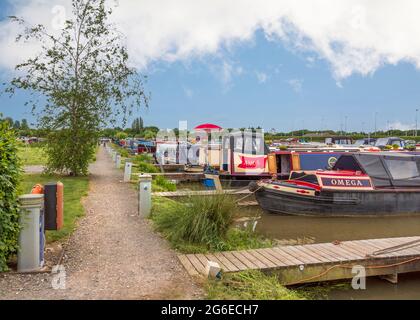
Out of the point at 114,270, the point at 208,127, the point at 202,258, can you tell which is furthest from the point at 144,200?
the point at 208,127

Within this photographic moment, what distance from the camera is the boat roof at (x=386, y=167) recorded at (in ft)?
46.2

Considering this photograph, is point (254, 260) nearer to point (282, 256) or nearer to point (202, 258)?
point (282, 256)

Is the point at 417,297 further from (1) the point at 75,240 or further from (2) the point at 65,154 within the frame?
(2) the point at 65,154

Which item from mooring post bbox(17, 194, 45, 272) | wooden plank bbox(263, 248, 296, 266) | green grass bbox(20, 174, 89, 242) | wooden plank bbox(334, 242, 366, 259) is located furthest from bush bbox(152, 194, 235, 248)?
mooring post bbox(17, 194, 45, 272)

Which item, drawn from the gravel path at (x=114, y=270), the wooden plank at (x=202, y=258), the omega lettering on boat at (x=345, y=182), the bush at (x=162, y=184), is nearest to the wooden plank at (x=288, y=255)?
the wooden plank at (x=202, y=258)

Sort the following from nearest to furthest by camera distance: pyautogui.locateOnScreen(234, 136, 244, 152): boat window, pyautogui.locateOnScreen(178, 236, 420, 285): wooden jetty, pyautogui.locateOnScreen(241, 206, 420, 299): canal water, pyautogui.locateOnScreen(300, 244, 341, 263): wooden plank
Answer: pyautogui.locateOnScreen(178, 236, 420, 285): wooden jetty → pyautogui.locateOnScreen(300, 244, 341, 263): wooden plank → pyautogui.locateOnScreen(241, 206, 420, 299): canal water → pyautogui.locateOnScreen(234, 136, 244, 152): boat window

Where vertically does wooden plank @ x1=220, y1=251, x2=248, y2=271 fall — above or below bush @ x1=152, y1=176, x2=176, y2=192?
below

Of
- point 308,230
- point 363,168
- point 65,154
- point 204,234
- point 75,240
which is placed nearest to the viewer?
point 204,234

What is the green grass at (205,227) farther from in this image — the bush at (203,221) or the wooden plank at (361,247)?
the wooden plank at (361,247)

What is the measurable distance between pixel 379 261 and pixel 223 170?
40.7 ft

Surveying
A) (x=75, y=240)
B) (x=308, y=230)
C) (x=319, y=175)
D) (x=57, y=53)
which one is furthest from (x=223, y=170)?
(x=75, y=240)

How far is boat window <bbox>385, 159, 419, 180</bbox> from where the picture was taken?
47.4ft

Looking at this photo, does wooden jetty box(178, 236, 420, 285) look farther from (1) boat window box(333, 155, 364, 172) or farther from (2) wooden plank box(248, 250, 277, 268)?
(1) boat window box(333, 155, 364, 172)

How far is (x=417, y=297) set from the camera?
6711mm
